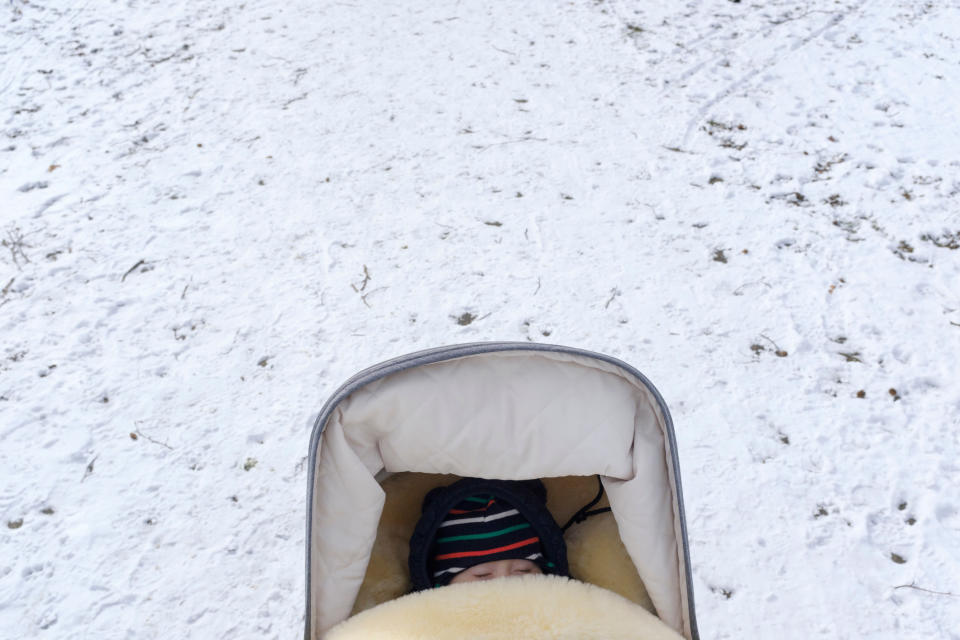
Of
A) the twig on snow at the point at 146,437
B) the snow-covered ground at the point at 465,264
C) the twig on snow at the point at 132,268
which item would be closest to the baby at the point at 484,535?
the snow-covered ground at the point at 465,264

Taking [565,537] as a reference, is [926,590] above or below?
below

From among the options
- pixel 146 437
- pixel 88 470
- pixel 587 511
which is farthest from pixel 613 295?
pixel 88 470

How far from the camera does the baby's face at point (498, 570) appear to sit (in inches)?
56.7

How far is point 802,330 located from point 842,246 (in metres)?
0.49

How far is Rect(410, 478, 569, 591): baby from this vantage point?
1.42 m

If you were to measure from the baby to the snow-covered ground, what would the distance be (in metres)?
0.42

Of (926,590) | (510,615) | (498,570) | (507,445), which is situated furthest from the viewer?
(926,590)

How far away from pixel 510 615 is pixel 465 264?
1.46 meters

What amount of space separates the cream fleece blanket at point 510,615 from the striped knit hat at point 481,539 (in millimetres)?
251

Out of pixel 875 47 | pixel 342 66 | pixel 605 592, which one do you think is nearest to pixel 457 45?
pixel 342 66

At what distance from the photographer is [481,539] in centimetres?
148

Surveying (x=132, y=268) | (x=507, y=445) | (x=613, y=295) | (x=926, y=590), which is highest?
(x=507, y=445)

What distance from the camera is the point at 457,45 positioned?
357cm

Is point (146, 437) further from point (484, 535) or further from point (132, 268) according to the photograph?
point (484, 535)
